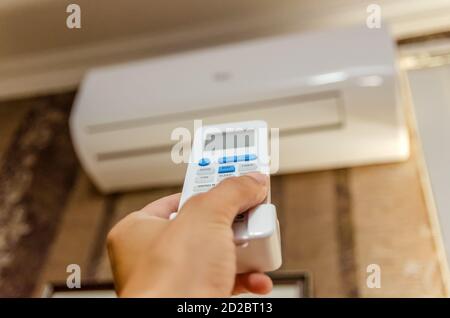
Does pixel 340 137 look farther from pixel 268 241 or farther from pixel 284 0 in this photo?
pixel 268 241

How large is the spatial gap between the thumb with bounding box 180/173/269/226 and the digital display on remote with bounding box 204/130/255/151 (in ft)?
0.18

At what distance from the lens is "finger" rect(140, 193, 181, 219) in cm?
50

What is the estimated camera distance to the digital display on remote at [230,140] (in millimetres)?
527

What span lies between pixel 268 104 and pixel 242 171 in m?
0.46

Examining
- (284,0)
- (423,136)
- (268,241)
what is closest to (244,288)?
(268,241)

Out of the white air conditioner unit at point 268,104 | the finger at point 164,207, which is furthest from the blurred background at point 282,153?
the finger at point 164,207

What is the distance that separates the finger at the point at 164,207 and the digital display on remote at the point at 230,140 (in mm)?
61

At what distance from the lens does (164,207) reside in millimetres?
510

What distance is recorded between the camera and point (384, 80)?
3.01 ft
